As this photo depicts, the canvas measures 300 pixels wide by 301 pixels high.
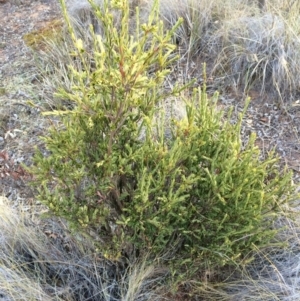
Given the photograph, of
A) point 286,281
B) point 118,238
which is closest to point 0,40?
point 118,238

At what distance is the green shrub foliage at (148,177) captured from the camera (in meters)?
1.57

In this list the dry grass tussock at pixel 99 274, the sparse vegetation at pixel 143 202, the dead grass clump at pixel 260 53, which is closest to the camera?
the sparse vegetation at pixel 143 202

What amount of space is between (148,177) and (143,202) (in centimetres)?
12

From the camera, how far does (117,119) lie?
1574 mm

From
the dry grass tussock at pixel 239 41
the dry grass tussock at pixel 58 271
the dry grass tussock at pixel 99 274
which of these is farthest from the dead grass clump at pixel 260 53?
the dry grass tussock at pixel 58 271

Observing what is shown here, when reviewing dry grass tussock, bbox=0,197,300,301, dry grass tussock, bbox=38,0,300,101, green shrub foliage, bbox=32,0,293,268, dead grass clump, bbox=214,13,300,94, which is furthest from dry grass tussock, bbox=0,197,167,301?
dead grass clump, bbox=214,13,300,94

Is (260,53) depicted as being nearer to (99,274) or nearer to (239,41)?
(239,41)

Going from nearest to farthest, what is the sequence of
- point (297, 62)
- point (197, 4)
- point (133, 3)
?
point (297, 62) → point (197, 4) → point (133, 3)

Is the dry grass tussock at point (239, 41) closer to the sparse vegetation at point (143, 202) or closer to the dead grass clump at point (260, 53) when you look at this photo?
the dead grass clump at point (260, 53)

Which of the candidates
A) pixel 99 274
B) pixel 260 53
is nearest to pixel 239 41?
pixel 260 53

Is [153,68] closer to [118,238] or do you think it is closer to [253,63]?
[253,63]

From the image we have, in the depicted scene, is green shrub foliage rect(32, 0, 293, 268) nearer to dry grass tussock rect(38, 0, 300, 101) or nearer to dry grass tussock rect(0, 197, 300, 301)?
dry grass tussock rect(0, 197, 300, 301)

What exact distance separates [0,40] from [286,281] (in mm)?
3480

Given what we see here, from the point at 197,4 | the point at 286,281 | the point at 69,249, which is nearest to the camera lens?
the point at 286,281
